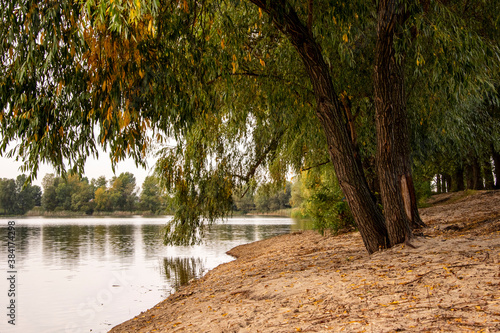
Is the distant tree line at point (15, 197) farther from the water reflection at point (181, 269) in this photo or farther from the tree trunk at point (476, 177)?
the tree trunk at point (476, 177)

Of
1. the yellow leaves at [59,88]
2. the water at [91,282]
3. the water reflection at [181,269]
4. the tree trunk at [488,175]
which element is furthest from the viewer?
the tree trunk at [488,175]

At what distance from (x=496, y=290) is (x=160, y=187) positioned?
8229 millimetres

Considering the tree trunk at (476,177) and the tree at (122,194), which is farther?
the tree at (122,194)

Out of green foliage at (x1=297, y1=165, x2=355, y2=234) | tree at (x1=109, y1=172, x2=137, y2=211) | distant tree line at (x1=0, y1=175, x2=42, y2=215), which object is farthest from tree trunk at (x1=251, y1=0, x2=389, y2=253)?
tree at (x1=109, y1=172, x2=137, y2=211)

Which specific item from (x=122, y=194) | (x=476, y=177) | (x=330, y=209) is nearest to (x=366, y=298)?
(x=330, y=209)

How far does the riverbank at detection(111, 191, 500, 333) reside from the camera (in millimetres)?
2967

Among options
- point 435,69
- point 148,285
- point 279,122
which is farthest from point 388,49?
point 148,285

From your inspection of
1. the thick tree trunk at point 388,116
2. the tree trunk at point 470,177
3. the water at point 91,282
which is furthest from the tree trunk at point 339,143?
the tree trunk at point 470,177

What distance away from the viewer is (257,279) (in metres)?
5.77

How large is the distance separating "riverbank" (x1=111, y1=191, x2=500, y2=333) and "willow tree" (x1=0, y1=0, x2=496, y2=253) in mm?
1052

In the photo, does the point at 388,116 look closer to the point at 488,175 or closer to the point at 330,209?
the point at 330,209

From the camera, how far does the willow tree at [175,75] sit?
4359 millimetres

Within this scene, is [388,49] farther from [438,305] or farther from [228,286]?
[228,286]

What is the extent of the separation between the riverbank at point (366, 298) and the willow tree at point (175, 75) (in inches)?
41.4
